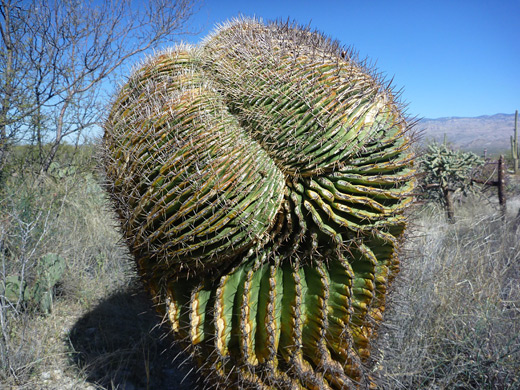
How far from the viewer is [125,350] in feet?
10.8

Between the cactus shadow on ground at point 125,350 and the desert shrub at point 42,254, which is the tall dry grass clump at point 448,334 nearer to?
the cactus shadow on ground at point 125,350

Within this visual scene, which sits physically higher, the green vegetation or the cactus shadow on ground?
the green vegetation

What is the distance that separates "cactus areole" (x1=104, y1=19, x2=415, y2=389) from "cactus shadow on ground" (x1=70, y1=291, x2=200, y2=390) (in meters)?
0.65

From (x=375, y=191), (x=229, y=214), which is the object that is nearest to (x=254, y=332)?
(x=229, y=214)

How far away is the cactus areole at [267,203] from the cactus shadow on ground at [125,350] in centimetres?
65

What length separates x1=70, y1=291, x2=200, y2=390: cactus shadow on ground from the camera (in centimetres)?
303

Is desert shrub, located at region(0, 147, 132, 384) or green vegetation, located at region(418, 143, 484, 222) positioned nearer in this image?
desert shrub, located at region(0, 147, 132, 384)

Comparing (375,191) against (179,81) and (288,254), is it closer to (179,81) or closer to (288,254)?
(288,254)

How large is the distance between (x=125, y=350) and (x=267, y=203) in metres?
2.21

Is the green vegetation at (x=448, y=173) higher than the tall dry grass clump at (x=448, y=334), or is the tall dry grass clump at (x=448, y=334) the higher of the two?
the green vegetation at (x=448, y=173)

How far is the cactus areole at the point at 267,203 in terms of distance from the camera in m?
1.93

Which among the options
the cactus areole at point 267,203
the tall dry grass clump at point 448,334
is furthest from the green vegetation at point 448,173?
the cactus areole at point 267,203

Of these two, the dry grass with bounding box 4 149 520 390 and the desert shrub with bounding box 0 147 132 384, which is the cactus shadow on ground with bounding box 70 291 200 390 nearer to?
the dry grass with bounding box 4 149 520 390

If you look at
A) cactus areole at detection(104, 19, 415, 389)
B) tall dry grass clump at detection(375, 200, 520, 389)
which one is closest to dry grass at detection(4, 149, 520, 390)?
tall dry grass clump at detection(375, 200, 520, 389)
